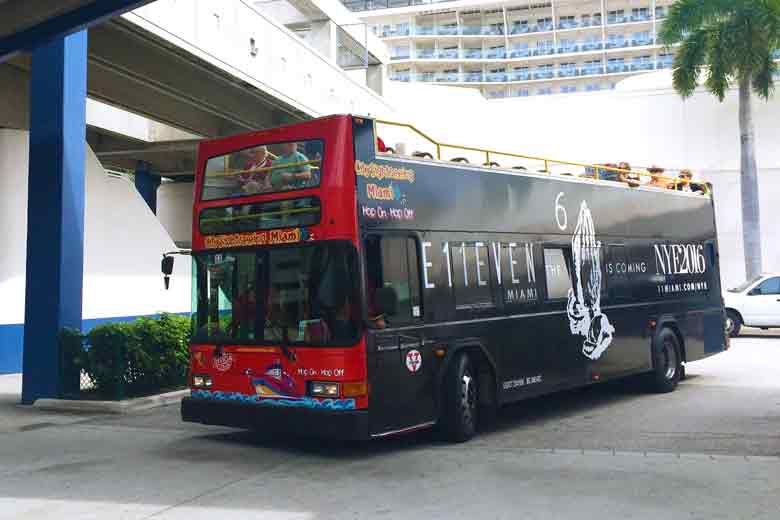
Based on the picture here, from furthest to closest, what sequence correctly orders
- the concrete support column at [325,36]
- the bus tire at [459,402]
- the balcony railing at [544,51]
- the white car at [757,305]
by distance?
the balcony railing at [544,51] → the concrete support column at [325,36] → the white car at [757,305] → the bus tire at [459,402]

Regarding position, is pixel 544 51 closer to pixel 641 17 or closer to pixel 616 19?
pixel 616 19

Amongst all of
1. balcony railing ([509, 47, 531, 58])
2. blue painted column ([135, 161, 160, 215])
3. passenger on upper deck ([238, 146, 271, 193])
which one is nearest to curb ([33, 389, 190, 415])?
passenger on upper deck ([238, 146, 271, 193])

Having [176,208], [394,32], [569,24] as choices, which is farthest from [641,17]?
[176,208]

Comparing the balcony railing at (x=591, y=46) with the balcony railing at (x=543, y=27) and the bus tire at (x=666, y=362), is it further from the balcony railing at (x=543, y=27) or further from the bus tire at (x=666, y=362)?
the bus tire at (x=666, y=362)

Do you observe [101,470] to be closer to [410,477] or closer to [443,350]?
A: [410,477]

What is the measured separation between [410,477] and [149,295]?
51.0 ft

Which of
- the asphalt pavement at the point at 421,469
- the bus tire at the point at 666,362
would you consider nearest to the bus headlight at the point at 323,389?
the asphalt pavement at the point at 421,469

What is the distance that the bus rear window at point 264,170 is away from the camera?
852 cm

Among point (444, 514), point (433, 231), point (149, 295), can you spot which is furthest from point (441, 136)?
point (444, 514)

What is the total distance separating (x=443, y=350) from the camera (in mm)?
9008

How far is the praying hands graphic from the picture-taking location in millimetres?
11297

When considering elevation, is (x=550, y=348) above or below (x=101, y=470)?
above

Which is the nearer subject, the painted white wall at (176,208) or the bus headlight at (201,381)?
the bus headlight at (201,381)

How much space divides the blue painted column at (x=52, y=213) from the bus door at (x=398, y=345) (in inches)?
247
